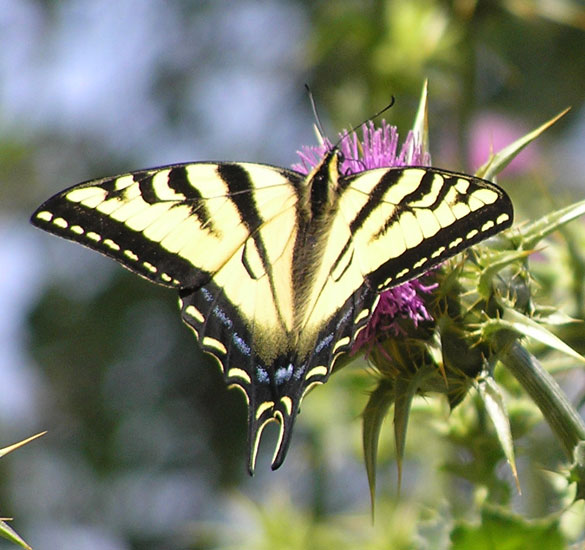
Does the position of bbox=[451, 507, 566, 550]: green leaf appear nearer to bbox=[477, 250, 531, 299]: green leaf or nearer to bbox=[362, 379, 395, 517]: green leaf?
bbox=[362, 379, 395, 517]: green leaf

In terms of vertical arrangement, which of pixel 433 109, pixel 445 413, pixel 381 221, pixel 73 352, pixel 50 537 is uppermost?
pixel 381 221

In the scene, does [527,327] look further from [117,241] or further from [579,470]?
[117,241]

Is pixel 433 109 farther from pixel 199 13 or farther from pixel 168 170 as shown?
pixel 168 170

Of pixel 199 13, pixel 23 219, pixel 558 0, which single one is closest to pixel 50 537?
pixel 23 219

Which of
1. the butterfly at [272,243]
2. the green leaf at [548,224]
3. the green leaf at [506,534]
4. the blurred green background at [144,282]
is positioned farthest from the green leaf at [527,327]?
the blurred green background at [144,282]

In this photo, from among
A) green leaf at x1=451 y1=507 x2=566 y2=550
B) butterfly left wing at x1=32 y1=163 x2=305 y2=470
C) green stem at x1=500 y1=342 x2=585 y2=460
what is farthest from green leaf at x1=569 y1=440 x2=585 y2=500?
butterfly left wing at x1=32 y1=163 x2=305 y2=470

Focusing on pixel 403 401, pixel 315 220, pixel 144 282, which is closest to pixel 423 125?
pixel 315 220
